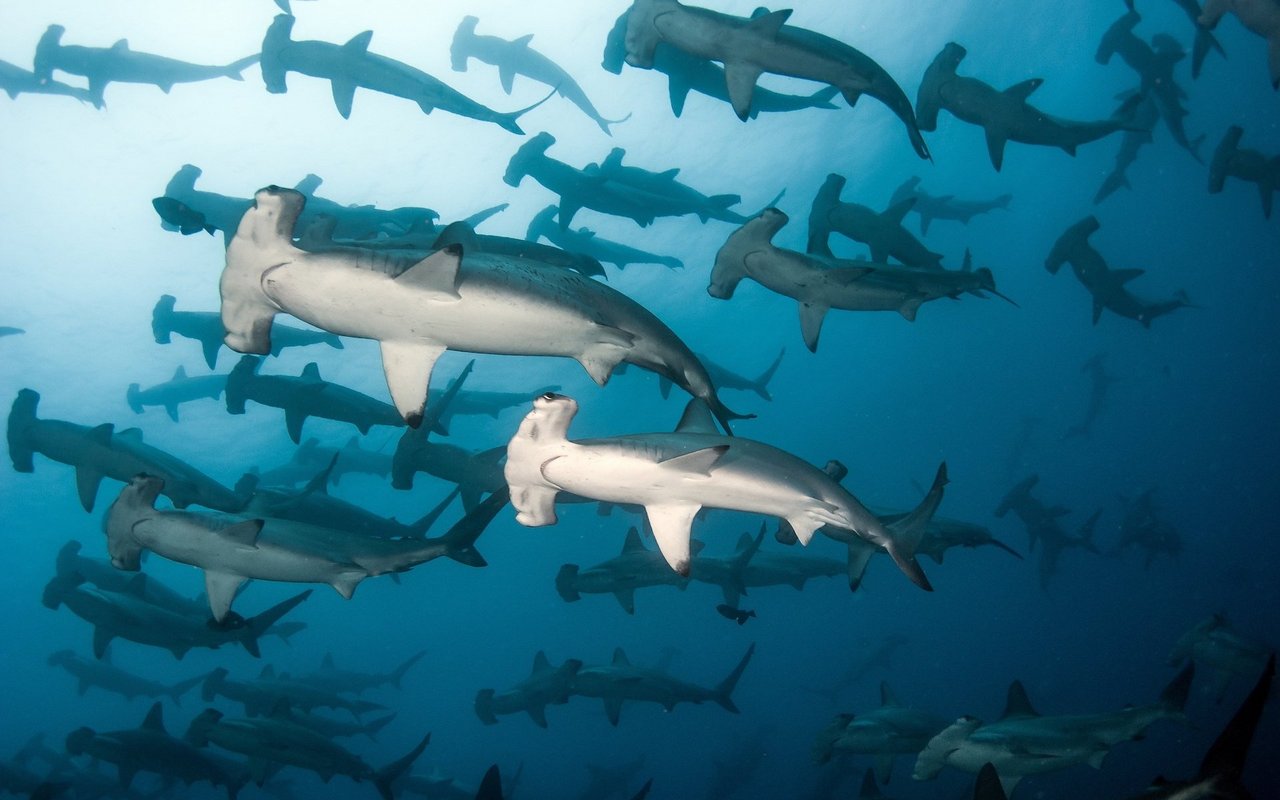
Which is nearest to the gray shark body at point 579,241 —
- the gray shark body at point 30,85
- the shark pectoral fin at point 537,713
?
the shark pectoral fin at point 537,713

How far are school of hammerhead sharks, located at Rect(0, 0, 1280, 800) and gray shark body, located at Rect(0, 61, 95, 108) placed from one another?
10cm

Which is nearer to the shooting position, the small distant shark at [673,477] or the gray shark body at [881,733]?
the small distant shark at [673,477]

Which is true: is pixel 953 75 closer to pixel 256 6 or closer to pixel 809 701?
pixel 256 6

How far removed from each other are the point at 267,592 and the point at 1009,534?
232 feet

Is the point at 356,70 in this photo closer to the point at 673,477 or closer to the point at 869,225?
the point at 869,225

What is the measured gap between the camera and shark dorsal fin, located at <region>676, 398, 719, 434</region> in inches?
169

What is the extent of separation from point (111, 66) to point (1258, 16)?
19.4 m

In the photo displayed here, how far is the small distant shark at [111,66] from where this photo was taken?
13617 mm

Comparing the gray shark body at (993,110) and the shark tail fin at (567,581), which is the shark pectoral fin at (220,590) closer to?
the shark tail fin at (567,581)

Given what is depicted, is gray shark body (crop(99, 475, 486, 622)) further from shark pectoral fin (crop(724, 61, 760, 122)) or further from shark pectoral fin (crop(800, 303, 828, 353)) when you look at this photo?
shark pectoral fin (crop(724, 61, 760, 122))

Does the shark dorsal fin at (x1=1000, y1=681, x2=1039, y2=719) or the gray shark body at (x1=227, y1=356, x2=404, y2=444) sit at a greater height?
the gray shark body at (x1=227, y1=356, x2=404, y2=444)

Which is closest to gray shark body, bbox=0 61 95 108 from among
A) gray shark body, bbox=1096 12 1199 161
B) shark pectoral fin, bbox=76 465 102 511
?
shark pectoral fin, bbox=76 465 102 511

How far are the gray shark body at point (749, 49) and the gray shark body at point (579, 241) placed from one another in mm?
7567

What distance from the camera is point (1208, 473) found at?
60469 mm
